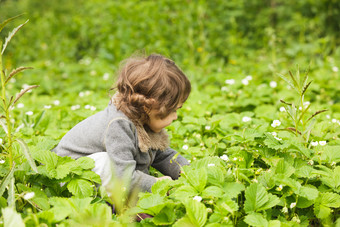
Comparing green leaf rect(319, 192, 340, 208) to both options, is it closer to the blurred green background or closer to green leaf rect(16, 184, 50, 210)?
green leaf rect(16, 184, 50, 210)

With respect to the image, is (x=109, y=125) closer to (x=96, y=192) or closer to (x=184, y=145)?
(x=96, y=192)

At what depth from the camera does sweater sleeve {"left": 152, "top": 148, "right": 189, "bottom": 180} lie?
2.29 m

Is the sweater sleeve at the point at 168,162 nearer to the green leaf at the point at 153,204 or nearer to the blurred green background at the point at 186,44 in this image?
the green leaf at the point at 153,204

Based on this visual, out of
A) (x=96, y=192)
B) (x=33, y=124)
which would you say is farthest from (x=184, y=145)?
(x=33, y=124)

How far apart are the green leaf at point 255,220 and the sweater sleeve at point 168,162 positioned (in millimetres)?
800

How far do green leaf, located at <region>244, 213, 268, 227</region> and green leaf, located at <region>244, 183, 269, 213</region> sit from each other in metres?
0.04

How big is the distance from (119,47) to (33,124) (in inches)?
111

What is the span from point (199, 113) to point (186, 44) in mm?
2252

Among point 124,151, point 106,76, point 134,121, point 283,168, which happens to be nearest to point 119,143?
point 124,151

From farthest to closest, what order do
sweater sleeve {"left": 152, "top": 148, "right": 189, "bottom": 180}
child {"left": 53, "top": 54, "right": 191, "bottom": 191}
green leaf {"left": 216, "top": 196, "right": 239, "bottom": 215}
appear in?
sweater sleeve {"left": 152, "top": 148, "right": 189, "bottom": 180}
child {"left": 53, "top": 54, "right": 191, "bottom": 191}
green leaf {"left": 216, "top": 196, "right": 239, "bottom": 215}

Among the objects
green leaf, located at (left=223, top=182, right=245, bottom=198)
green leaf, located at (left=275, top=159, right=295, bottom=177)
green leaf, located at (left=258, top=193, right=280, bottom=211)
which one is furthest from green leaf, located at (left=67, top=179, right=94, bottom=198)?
green leaf, located at (left=275, top=159, right=295, bottom=177)

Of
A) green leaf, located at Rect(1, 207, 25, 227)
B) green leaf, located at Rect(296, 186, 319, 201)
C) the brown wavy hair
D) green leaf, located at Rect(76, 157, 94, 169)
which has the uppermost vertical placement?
the brown wavy hair

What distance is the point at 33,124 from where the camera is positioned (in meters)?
2.68

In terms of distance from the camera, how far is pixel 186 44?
510 cm
